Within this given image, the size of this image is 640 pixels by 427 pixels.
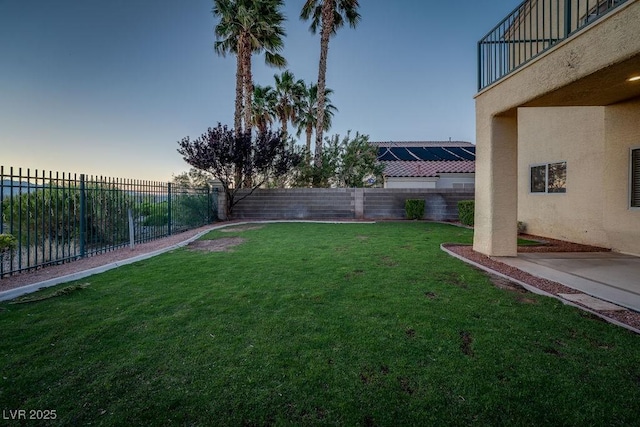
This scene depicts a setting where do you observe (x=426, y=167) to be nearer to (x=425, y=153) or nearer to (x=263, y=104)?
(x=425, y=153)

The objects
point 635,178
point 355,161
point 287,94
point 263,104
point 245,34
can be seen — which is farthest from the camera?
point 287,94

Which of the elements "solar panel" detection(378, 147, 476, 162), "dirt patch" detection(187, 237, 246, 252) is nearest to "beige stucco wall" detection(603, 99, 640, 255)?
"dirt patch" detection(187, 237, 246, 252)

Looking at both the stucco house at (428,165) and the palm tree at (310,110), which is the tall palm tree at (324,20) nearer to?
the stucco house at (428,165)

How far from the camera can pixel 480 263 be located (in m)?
5.93

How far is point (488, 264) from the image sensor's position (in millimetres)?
5836

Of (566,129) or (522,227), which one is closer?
(566,129)

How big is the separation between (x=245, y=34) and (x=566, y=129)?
1502cm

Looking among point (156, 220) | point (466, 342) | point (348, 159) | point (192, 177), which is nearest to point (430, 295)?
point (466, 342)

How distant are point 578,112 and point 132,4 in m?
15.3

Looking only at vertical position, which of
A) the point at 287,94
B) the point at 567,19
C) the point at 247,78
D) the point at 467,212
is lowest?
the point at 467,212

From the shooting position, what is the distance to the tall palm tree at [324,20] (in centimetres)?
1652

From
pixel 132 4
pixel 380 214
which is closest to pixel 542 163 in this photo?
pixel 380 214

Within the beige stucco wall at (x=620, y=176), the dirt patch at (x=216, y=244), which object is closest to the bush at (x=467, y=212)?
the beige stucco wall at (x=620, y=176)

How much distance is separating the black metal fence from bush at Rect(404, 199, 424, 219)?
10.4m
